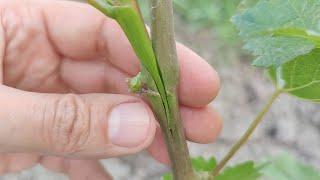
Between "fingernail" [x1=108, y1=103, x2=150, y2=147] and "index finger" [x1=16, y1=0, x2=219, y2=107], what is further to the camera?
"index finger" [x1=16, y1=0, x2=219, y2=107]

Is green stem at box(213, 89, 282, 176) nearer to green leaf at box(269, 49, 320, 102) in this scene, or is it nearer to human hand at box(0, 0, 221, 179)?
green leaf at box(269, 49, 320, 102)

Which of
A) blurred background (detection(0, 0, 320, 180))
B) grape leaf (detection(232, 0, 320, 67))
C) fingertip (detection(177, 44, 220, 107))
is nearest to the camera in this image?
grape leaf (detection(232, 0, 320, 67))

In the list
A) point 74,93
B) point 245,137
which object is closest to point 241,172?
point 245,137

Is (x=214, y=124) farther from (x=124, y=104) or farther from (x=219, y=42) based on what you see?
(x=219, y=42)

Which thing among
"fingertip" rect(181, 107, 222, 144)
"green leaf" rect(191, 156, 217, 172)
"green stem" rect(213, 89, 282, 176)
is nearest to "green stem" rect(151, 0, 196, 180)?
"green stem" rect(213, 89, 282, 176)

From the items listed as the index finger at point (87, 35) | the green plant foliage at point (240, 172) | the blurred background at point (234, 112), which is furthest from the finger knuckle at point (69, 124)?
the blurred background at point (234, 112)

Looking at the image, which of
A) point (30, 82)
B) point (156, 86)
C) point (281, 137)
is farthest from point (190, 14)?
point (156, 86)

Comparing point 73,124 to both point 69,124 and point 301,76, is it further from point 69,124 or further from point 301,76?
Answer: point 301,76
